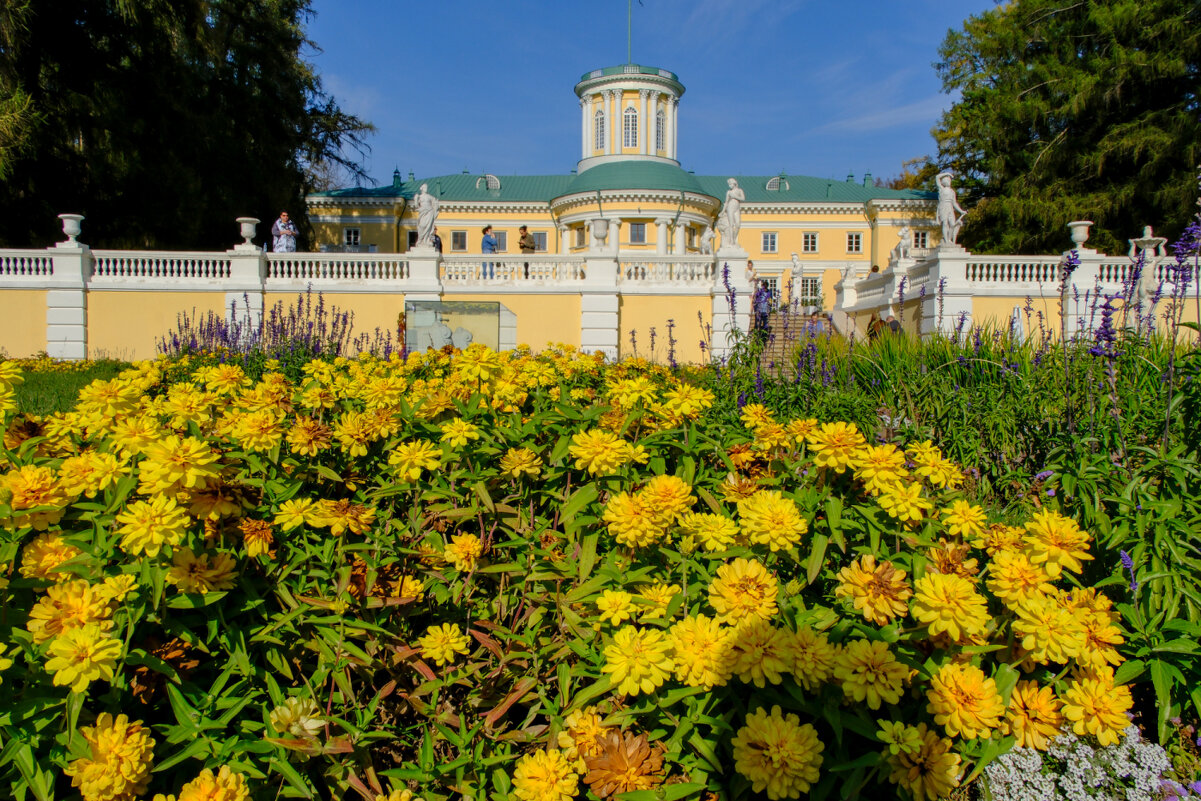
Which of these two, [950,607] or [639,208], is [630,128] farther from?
[950,607]

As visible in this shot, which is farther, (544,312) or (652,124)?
(652,124)

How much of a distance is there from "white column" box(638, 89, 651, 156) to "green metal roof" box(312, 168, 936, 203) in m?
2.20

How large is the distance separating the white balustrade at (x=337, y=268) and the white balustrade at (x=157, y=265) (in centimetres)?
123

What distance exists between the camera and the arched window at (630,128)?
4750cm

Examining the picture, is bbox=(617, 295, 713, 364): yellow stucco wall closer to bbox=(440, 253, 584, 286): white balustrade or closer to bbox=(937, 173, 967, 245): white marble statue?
bbox=(440, 253, 584, 286): white balustrade

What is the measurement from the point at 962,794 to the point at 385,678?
187 cm

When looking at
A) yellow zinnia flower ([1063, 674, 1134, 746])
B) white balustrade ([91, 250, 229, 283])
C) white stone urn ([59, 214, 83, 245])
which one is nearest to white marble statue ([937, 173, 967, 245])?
white balustrade ([91, 250, 229, 283])

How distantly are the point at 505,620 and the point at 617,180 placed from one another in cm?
4265

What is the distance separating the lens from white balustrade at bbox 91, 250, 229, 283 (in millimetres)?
16344

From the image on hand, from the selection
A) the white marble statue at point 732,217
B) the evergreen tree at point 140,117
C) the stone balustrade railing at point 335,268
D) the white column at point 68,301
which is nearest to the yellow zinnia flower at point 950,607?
the white marble statue at point 732,217

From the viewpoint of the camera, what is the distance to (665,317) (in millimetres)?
17531

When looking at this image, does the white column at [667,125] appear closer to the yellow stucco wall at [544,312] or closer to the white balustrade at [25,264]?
the yellow stucco wall at [544,312]

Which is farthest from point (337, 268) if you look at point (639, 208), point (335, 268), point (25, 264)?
point (639, 208)

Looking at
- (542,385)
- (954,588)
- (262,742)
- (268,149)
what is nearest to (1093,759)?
(954,588)
